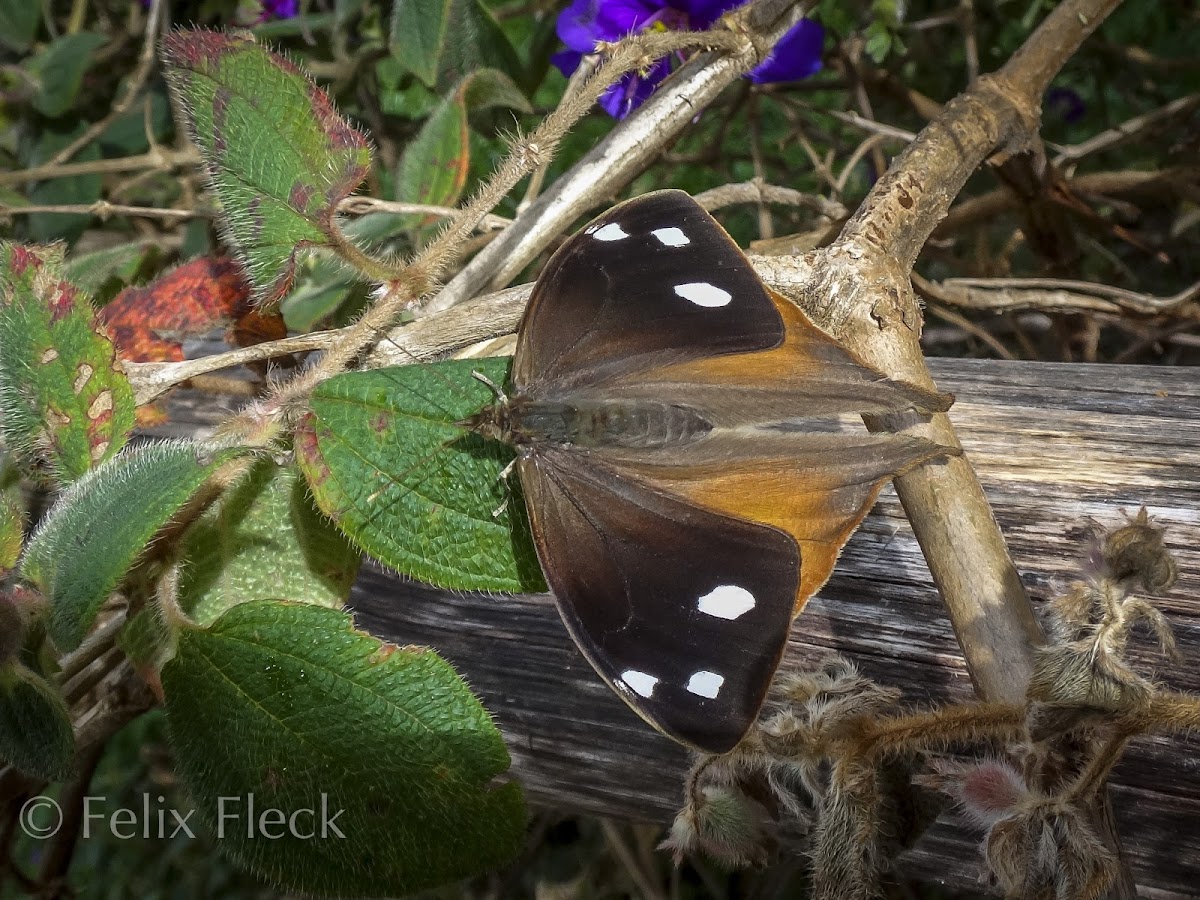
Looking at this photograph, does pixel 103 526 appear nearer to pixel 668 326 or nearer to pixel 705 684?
pixel 705 684

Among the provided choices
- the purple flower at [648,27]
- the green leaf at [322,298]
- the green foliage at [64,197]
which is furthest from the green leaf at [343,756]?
the green foliage at [64,197]

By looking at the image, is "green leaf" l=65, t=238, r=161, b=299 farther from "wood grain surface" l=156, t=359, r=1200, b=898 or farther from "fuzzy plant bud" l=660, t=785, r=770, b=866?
"fuzzy plant bud" l=660, t=785, r=770, b=866

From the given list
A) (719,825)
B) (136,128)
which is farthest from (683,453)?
(136,128)

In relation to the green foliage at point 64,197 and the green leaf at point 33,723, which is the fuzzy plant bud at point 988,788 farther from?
the green foliage at point 64,197

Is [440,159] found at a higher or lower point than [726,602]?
higher

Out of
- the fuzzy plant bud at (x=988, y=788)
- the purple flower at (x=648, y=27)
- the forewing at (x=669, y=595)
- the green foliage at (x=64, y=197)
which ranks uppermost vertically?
the purple flower at (x=648, y=27)

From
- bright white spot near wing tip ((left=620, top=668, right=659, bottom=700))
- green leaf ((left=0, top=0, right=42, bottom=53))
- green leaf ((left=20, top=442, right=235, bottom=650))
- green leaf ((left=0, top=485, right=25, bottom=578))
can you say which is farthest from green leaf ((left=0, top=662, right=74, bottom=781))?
green leaf ((left=0, top=0, right=42, bottom=53))
